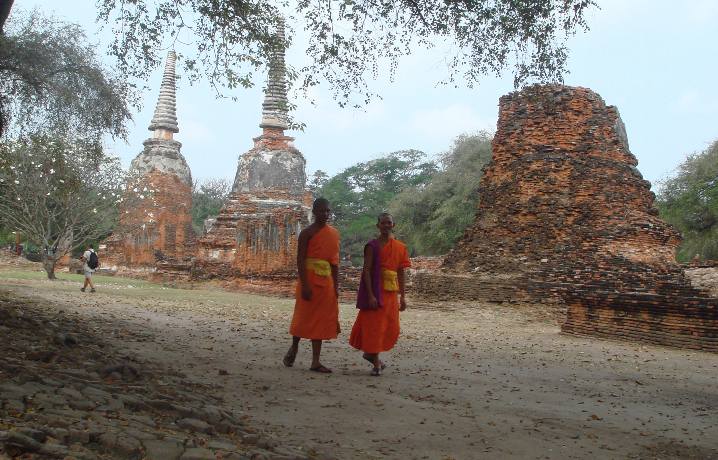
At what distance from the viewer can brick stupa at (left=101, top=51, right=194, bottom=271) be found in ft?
89.4

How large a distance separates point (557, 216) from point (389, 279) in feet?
31.8

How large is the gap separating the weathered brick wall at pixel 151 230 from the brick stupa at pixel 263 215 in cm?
476

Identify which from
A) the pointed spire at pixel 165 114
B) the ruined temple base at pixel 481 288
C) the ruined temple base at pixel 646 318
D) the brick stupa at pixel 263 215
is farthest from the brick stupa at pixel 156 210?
the ruined temple base at pixel 646 318

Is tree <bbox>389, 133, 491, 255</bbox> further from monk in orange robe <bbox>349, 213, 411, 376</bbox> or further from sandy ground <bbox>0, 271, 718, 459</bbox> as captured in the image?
monk in orange robe <bbox>349, 213, 411, 376</bbox>

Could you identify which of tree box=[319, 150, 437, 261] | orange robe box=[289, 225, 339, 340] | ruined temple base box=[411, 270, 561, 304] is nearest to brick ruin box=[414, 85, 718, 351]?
ruined temple base box=[411, 270, 561, 304]

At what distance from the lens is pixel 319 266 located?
19.3ft

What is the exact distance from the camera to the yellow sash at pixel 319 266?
5.86 metres

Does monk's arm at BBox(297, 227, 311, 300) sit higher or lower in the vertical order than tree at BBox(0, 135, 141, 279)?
lower

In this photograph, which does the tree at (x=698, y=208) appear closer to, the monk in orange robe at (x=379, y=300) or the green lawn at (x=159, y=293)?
the green lawn at (x=159, y=293)

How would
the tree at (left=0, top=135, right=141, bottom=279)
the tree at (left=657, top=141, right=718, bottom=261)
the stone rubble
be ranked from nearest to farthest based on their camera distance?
1. the stone rubble
2. the tree at (left=0, top=135, right=141, bottom=279)
3. the tree at (left=657, top=141, right=718, bottom=261)

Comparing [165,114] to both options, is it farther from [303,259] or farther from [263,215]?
[303,259]

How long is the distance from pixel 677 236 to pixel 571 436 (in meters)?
11.8

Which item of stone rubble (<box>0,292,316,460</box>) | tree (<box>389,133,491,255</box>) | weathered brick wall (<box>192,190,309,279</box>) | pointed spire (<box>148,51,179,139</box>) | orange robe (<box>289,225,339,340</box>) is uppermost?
pointed spire (<box>148,51,179,139</box>)

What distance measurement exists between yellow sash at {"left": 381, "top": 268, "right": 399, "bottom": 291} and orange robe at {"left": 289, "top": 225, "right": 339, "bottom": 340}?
0.42 metres
